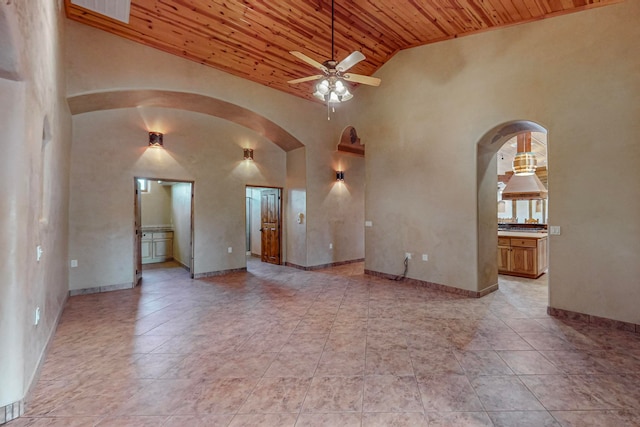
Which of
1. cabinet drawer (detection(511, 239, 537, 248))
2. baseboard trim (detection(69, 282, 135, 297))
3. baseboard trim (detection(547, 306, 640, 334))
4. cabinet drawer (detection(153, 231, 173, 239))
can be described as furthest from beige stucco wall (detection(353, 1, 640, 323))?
cabinet drawer (detection(153, 231, 173, 239))

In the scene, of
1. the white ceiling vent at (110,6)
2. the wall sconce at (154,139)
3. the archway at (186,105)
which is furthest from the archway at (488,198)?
the wall sconce at (154,139)

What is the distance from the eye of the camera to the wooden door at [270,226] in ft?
24.5

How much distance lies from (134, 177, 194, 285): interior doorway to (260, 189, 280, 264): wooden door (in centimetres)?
192

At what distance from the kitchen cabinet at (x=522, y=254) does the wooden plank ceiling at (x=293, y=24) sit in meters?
3.70

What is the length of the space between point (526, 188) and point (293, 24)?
275 inches

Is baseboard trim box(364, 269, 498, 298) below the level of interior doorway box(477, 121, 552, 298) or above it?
below

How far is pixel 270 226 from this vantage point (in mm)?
7719

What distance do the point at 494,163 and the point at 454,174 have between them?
81 cm

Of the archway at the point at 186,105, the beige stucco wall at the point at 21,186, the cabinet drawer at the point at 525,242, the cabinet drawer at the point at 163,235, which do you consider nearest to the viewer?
the beige stucco wall at the point at 21,186

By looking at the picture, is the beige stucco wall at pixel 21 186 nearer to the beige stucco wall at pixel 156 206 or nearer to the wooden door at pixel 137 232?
the wooden door at pixel 137 232

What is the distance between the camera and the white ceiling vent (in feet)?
11.0

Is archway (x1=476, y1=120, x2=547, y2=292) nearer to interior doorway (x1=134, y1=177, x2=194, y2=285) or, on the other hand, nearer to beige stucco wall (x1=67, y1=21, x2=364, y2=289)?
beige stucco wall (x1=67, y1=21, x2=364, y2=289)

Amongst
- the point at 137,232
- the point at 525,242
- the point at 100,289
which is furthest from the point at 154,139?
the point at 525,242

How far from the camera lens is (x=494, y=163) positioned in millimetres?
5047
